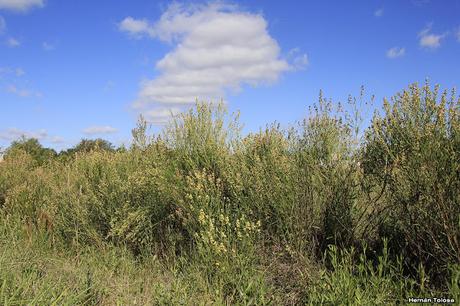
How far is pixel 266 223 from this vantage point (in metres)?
5.66

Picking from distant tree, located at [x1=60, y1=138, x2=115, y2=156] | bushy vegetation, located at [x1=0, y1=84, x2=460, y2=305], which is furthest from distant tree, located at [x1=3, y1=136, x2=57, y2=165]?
bushy vegetation, located at [x1=0, y1=84, x2=460, y2=305]

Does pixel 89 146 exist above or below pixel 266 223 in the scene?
above

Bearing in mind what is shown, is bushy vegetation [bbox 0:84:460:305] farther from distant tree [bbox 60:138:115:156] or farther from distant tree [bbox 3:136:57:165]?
distant tree [bbox 3:136:57:165]

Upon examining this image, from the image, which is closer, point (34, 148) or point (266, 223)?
point (266, 223)

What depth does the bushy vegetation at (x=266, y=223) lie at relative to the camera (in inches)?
169

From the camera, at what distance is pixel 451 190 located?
14.0 ft

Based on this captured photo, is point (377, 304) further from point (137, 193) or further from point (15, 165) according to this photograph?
point (15, 165)

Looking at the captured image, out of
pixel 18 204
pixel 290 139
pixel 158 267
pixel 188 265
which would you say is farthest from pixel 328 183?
pixel 18 204

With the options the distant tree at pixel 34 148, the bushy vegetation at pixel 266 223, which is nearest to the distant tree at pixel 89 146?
the distant tree at pixel 34 148

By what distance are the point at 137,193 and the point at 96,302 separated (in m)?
2.98

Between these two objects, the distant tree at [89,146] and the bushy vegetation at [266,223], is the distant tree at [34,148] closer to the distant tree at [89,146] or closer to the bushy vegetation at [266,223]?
the distant tree at [89,146]

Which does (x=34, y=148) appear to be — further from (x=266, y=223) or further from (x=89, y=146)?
(x=266, y=223)

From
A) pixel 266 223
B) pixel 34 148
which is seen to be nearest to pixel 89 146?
pixel 34 148

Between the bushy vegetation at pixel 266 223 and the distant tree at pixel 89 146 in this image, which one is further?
the distant tree at pixel 89 146
